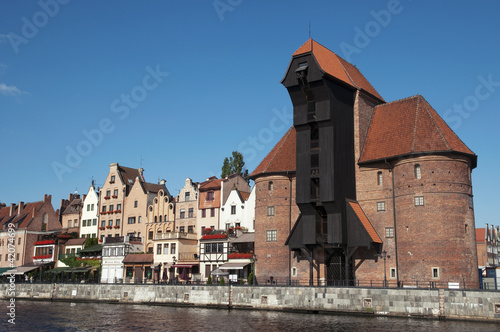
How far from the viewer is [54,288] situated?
58938 mm

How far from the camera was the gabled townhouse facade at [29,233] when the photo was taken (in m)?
78.3

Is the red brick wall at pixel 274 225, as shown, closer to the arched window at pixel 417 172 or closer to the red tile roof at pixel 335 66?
the red tile roof at pixel 335 66

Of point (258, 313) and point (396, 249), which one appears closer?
point (258, 313)

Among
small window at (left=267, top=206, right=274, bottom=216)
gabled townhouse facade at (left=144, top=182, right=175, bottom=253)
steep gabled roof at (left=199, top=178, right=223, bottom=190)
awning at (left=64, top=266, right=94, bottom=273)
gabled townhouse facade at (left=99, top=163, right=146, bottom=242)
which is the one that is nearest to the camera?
small window at (left=267, top=206, right=274, bottom=216)

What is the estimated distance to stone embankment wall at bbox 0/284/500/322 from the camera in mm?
34281

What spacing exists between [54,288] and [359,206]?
1410 inches

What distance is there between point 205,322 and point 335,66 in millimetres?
26283

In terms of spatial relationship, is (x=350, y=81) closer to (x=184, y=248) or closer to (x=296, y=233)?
(x=296, y=233)

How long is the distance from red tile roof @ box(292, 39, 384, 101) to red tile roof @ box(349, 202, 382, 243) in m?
11.3

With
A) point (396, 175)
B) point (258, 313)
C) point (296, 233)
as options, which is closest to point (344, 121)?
point (396, 175)

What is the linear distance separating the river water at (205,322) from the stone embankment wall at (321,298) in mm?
1006

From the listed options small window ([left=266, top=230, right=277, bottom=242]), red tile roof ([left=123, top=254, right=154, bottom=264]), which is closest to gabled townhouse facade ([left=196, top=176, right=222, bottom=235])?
red tile roof ([left=123, top=254, right=154, bottom=264])

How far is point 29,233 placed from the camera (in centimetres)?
8012

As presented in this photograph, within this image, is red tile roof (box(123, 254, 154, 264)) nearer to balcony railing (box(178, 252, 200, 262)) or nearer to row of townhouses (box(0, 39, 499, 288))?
balcony railing (box(178, 252, 200, 262))
